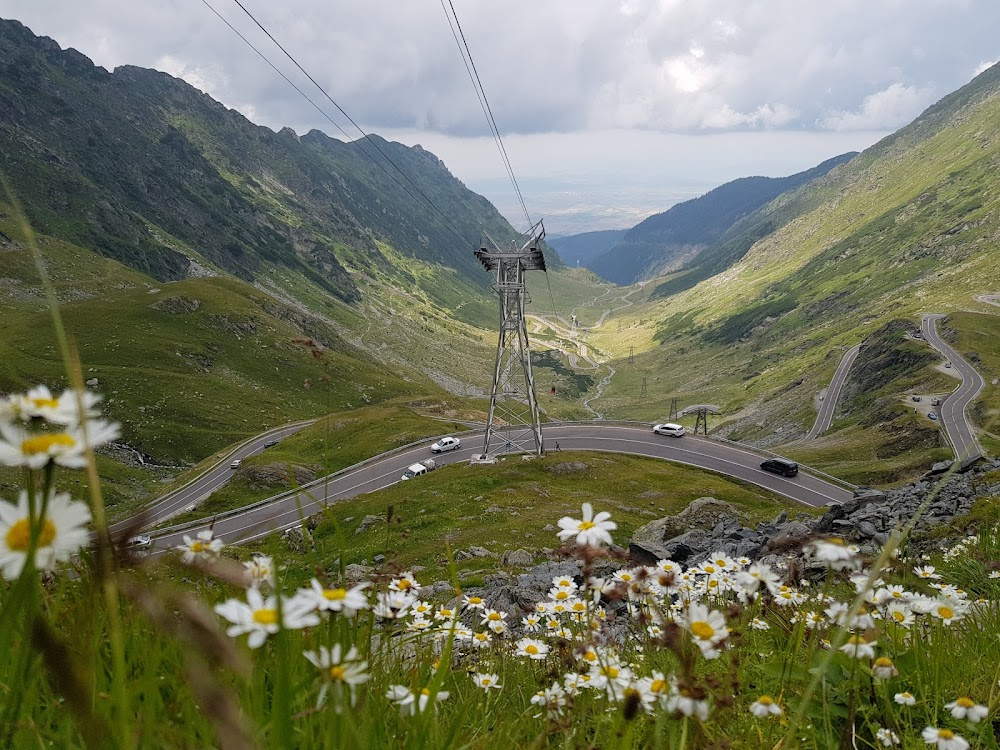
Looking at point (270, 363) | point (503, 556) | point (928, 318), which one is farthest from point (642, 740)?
point (928, 318)

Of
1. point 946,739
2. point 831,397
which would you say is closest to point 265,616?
point 946,739

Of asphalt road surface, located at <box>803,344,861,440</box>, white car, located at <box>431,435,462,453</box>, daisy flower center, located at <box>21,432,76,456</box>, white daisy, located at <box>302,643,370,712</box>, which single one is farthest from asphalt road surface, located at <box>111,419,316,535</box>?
asphalt road surface, located at <box>803,344,861,440</box>

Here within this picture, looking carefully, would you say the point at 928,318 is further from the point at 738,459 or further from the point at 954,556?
the point at 954,556

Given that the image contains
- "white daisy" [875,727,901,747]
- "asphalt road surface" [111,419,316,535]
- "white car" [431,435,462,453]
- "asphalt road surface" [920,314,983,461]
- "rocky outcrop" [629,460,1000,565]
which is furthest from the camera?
"asphalt road surface" [920,314,983,461]

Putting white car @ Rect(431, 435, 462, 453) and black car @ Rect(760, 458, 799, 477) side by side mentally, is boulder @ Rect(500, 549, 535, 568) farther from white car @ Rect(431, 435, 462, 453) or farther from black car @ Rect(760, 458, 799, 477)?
black car @ Rect(760, 458, 799, 477)

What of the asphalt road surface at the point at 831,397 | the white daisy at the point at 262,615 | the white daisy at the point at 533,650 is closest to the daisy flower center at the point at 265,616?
the white daisy at the point at 262,615

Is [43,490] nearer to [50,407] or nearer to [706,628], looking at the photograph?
[50,407]
